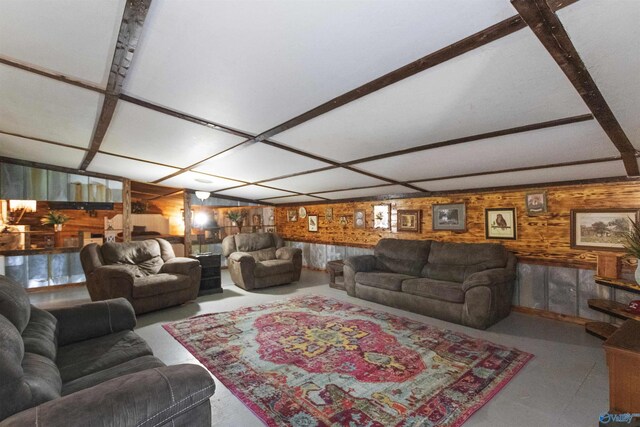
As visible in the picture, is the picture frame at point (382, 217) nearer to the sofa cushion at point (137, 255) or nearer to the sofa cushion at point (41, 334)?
the sofa cushion at point (137, 255)

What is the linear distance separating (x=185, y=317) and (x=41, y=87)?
3034 millimetres

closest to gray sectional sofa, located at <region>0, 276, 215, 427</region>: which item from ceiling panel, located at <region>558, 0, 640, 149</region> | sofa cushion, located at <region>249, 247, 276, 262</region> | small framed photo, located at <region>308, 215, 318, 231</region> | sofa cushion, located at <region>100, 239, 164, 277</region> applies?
ceiling panel, located at <region>558, 0, 640, 149</region>

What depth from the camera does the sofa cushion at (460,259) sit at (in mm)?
4133

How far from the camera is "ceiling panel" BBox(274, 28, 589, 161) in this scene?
4.94 feet

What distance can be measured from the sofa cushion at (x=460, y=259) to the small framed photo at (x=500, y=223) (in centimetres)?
30

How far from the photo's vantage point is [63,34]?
155 cm

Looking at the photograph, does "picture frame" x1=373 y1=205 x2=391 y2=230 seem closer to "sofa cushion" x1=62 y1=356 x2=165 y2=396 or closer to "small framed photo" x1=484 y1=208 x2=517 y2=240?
"small framed photo" x1=484 y1=208 x2=517 y2=240

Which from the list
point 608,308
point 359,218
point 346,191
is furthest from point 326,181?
point 608,308

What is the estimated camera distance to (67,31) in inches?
60.2

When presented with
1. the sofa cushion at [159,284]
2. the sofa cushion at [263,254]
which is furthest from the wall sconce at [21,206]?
the sofa cushion at [263,254]

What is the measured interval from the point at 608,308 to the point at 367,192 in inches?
147

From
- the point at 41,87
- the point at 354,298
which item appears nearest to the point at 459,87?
the point at 41,87

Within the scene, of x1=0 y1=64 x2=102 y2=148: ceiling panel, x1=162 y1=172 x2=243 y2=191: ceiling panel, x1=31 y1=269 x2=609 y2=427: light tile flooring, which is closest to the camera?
x1=31 y1=269 x2=609 y2=427: light tile flooring

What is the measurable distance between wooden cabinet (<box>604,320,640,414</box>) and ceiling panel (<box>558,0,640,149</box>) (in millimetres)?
1528
